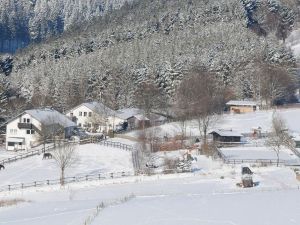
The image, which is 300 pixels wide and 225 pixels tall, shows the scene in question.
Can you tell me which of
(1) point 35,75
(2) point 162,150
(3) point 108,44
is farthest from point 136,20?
(2) point 162,150

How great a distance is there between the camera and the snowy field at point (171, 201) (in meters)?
27.1

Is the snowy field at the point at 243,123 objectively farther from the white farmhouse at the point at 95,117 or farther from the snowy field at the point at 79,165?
the snowy field at the point at 79,165

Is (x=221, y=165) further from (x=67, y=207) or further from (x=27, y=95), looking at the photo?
(x=27, y=95)

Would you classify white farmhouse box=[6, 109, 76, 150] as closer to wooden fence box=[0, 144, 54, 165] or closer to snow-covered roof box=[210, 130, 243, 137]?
wooden fence box=[0, 144, 54, 165]

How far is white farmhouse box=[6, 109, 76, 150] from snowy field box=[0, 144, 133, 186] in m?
9.16

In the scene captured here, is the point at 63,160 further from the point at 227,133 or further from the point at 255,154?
the point at 227,133

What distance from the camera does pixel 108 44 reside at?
409ft

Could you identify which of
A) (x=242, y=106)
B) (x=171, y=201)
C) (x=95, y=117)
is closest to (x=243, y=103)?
(x=242, y=106)

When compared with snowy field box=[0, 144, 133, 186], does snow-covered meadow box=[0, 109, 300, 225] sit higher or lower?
lower

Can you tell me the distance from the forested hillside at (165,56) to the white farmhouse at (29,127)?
1519 centimetres

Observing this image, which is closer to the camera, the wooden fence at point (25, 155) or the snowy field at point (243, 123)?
the wooden fence at point (25, 155)

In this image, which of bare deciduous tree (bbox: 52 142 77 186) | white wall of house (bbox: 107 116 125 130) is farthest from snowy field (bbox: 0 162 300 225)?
white wall of house (bbox: 107 116 125 130)

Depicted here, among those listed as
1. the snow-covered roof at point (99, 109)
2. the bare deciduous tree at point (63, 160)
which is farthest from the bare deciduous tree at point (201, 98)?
the bare deciduous tree at point (63, 160)

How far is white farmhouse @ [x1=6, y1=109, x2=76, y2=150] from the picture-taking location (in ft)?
208
